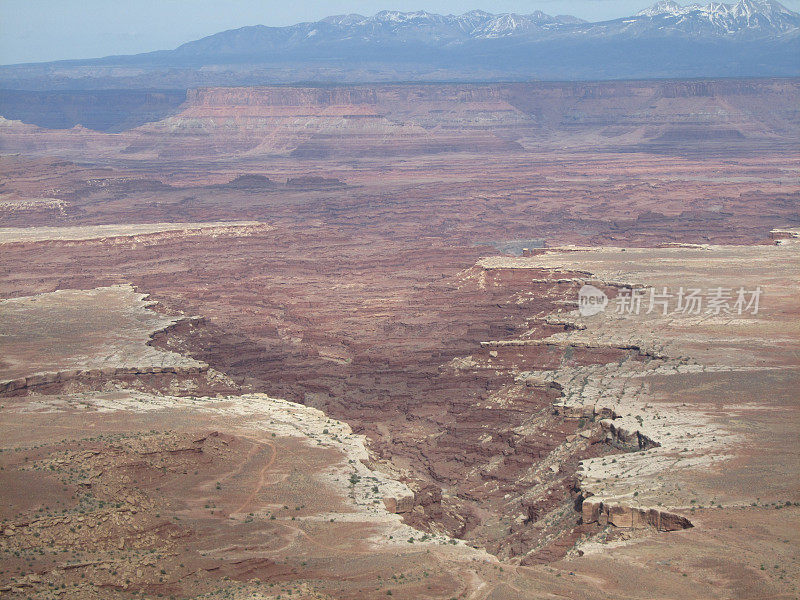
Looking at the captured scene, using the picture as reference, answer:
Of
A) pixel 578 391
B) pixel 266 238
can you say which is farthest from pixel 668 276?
pixel 266 238

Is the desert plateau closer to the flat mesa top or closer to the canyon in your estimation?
the canyon

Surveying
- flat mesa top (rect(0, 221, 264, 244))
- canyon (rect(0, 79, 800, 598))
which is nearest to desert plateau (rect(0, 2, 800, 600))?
canyon (rect(0, 79, 800, 598))

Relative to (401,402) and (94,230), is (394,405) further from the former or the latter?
(94,230)

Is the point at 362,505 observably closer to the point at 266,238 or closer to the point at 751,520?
the point at 751,520

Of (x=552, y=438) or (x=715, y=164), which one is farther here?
(x=715, y=164)

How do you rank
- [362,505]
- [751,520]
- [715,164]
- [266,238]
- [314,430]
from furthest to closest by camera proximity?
[715,164]
[266,238]
[314,430]
[362,505]
[751,520]

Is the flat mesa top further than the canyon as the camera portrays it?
Yes
